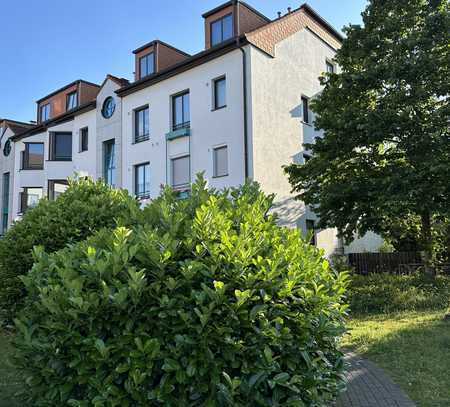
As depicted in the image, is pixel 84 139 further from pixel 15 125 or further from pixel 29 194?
pixel 15 125

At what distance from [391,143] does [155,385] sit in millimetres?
12885

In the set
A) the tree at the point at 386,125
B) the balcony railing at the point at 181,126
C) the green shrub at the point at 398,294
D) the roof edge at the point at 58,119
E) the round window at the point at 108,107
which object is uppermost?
the roof edge at the point at 58,119

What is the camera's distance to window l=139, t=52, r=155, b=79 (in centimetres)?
2302

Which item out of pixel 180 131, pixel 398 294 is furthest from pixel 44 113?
pixel 398 294

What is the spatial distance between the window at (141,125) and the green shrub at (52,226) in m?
14.8

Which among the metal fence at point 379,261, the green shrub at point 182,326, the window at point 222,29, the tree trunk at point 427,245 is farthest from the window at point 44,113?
the green shrub at point 182,326

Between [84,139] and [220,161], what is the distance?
12.3m

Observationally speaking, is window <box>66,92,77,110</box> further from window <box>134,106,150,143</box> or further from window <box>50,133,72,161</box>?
window <box>134,106,150,143</box>

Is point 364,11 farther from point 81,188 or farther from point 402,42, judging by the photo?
point 81,188

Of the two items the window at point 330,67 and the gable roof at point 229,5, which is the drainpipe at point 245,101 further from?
the window at point 330,67

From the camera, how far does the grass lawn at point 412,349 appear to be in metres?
5.27

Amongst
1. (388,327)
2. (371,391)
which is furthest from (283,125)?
(371,391)

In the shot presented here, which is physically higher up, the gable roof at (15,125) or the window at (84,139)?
the gable roof at (15,125)

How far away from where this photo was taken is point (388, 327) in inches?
352
